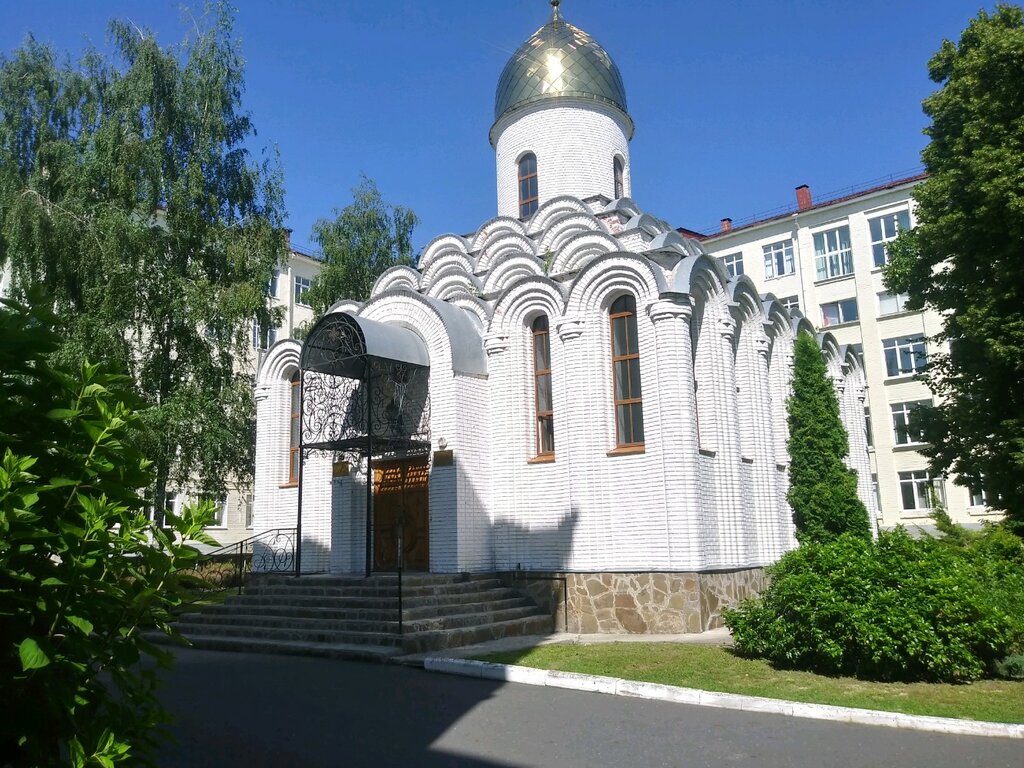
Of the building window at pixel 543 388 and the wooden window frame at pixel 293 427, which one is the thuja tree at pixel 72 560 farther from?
the wooden window frame at pixel 293 427

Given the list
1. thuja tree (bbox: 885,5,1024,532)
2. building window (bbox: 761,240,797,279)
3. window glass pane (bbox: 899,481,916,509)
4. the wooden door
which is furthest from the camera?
building window (bbox: 761,240,797,279)

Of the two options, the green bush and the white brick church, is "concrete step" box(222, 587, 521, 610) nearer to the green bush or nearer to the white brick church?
the white brick church

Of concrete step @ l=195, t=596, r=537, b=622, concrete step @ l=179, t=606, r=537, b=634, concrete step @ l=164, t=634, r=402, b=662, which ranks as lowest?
concrete step @ l=164, t=634, r=402, b=662

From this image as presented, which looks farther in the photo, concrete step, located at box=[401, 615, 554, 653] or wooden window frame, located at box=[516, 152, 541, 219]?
wooden window frame, located at box=[516, 152, 541, 219]

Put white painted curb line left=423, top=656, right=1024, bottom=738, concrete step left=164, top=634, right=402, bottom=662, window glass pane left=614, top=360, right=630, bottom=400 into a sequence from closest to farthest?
1. white painted curb line left=423, top=656, right=1024, bottom=738
2. concrete step left=164, top=634, right=402, bottom=662
3. window glass pane left=614, top=360, right=630, bottom=400

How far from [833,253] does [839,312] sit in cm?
259

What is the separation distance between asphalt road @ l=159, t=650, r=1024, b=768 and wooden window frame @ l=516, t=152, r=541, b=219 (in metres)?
13.6

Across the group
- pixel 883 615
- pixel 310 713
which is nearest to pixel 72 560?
pixel 310 713

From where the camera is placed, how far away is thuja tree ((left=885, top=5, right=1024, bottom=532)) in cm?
1388

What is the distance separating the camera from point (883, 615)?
348 inches

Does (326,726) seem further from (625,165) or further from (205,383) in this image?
(625,165)

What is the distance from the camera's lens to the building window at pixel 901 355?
107 ft

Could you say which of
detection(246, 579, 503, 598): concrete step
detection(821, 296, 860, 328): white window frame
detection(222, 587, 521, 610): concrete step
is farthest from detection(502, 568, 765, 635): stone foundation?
detection(821, 296, 860, 328): white window frame

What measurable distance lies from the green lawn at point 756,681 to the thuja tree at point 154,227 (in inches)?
452
